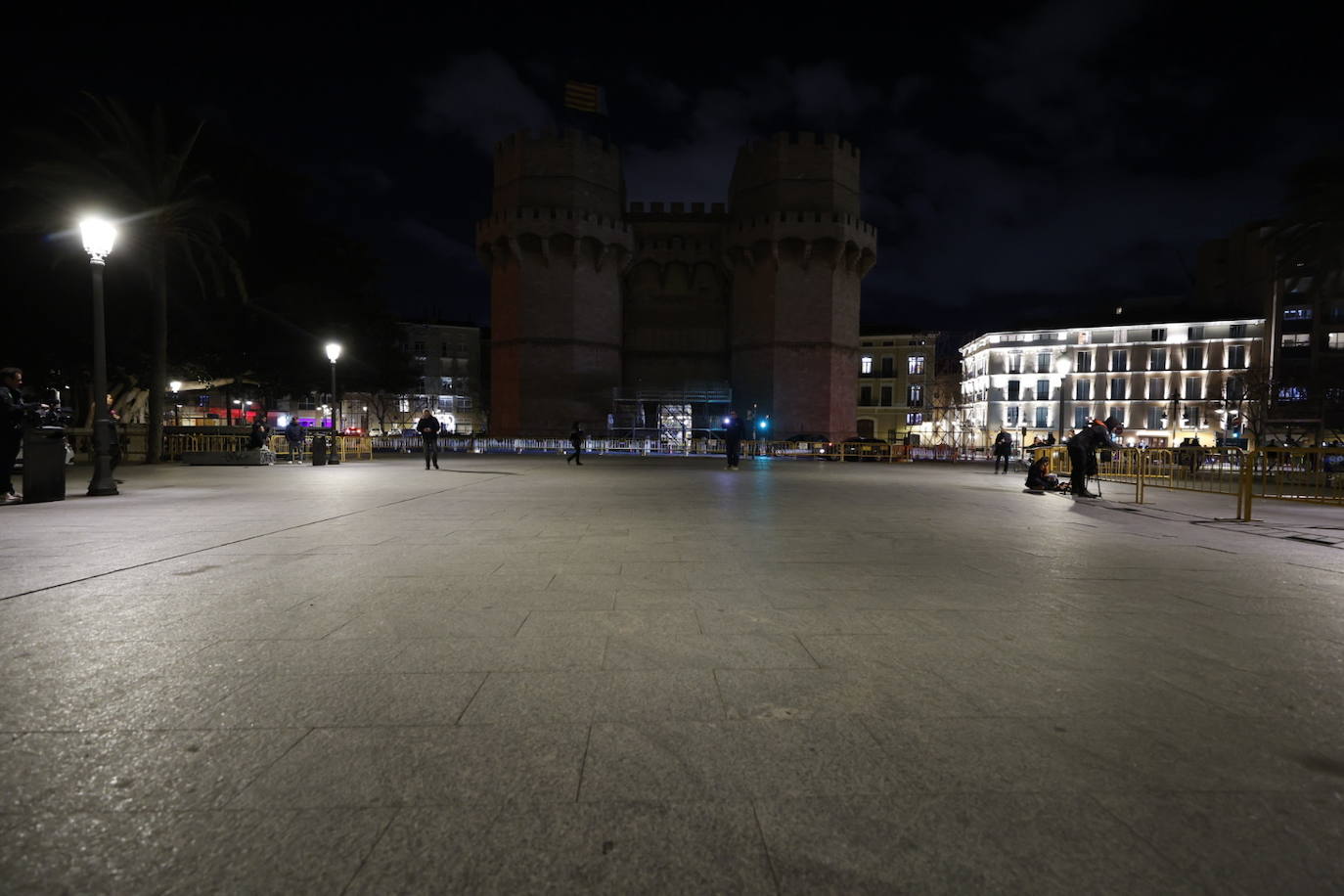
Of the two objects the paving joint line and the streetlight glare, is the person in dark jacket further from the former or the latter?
the streetlight glare

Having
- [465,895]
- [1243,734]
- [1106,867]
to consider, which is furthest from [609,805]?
[1243,734]

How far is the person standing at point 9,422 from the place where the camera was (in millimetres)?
8922

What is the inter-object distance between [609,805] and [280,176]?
113 feet

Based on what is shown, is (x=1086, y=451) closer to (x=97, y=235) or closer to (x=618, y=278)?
(x=97, y=235)

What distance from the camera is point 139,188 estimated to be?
18438mm

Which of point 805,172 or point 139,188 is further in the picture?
point 805,172

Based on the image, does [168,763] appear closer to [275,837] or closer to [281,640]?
[275,837]

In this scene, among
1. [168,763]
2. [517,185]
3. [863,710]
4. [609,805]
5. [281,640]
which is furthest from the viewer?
[517,185]

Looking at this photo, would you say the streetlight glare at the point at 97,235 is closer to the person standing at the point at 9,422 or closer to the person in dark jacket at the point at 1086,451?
the person standing at the point at 9,422

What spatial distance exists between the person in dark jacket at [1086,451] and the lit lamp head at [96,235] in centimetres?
1776

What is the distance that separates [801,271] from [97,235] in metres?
31.3

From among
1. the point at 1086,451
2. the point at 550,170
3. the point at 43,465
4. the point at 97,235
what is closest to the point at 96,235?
the point at 97,235

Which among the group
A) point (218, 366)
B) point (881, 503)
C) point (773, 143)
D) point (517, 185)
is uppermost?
point (773, 143)

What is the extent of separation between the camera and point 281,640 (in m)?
3.32
